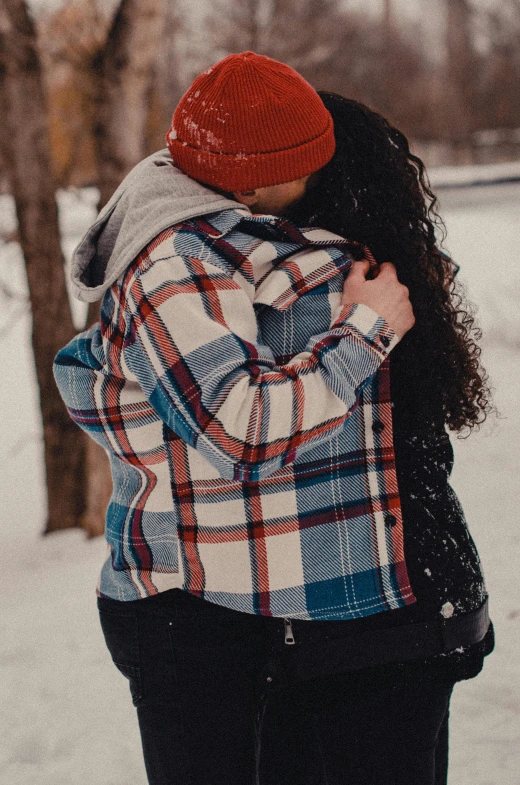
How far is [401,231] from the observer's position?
1.32 metres

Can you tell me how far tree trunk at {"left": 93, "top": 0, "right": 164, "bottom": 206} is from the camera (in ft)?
12.8

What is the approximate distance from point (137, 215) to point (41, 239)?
10.2ft

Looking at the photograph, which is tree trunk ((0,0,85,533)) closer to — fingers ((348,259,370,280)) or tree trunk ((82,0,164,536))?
tree trunk ((82,0,164,536))

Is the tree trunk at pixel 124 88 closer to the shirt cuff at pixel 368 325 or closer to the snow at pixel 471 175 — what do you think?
the shirt cuff at pixel 368 325

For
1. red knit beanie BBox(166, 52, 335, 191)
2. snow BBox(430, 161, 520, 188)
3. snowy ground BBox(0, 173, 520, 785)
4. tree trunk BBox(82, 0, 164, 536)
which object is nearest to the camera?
red knit beanie BBox(166, 52, 335, 191)

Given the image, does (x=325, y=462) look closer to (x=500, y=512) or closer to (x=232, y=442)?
(x=232, y=442)

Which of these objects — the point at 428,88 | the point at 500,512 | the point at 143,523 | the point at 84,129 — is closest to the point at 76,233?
the point at 84,129

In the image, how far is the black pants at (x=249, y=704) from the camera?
49.0 inches

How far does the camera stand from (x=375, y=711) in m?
1.24

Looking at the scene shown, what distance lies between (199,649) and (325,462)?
0.37 meters

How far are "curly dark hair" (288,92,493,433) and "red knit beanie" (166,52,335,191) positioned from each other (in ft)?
0.32

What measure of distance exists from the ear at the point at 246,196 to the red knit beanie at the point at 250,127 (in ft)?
0.11

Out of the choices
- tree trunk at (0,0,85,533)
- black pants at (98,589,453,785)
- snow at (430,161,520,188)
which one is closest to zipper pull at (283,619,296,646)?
black pants at (98,589,453,785)

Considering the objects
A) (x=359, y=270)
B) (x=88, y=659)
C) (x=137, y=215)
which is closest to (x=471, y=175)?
(x=88, y=659)
